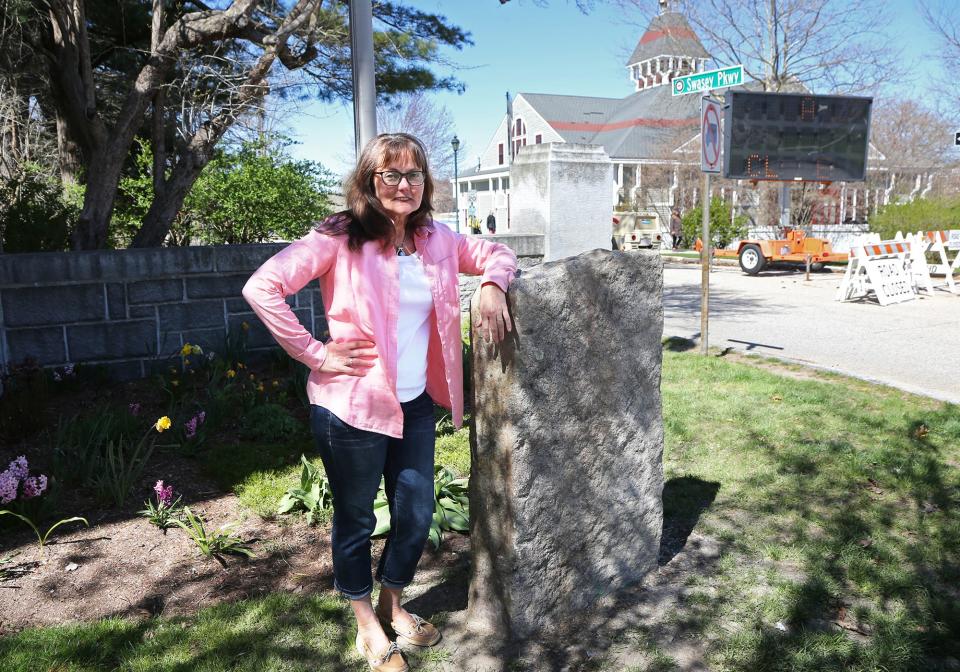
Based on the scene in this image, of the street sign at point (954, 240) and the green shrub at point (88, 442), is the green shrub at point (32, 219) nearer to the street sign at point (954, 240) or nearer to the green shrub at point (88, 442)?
the green shrub at point (88, 442)

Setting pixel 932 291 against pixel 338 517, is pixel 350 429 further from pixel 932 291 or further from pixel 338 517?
pixel 932 291

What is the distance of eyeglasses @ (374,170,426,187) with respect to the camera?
2.46 meters

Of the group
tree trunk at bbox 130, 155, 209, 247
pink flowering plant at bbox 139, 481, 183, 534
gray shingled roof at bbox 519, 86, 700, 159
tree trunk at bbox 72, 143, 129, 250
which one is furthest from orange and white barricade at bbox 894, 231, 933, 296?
gray shingled roof at bbox 519, 86, 700, 159

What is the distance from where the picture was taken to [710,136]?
693 cm

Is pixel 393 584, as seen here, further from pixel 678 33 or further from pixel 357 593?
pixel 678 33

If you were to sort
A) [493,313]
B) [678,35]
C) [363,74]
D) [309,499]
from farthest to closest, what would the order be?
[678,35]
[363,74]
[309,499]
[493,313]

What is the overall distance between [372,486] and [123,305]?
13.0 ft

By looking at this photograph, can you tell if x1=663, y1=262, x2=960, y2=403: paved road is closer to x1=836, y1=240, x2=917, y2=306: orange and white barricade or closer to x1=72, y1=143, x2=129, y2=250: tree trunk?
x1=836, y1=240, x2=917, y2=306: orange and white barricade

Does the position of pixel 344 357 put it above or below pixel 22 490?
above

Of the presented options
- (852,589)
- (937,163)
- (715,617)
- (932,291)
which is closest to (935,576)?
(852,589)

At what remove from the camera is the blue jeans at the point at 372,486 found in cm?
240

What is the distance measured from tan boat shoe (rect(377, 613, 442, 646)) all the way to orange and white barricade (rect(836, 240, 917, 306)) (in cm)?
1065

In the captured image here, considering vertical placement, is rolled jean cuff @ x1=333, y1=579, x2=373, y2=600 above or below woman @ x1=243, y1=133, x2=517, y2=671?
below

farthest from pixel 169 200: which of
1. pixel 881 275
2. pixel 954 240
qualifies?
pixel 954 240
